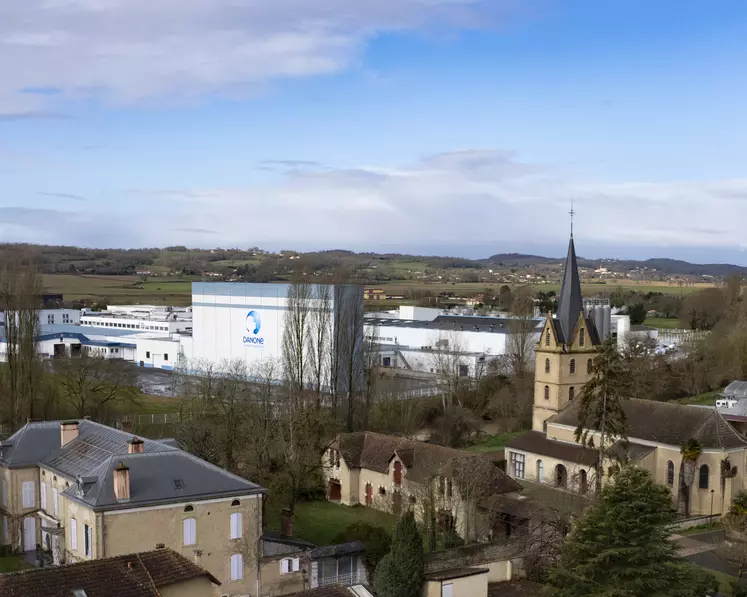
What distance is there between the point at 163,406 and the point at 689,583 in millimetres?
45615

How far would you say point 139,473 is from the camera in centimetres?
2842

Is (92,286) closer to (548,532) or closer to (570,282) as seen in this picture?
(570,282)

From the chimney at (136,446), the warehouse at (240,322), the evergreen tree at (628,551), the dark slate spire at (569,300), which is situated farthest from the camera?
the warehouse at (240,322)

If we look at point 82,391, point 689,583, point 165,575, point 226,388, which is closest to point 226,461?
point 226,388

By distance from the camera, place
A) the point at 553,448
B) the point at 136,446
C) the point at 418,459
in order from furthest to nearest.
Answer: the point at 553,448 < the point at 418,459 < the point at 136,446

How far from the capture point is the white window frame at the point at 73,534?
2860 cm

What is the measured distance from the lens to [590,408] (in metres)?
34.0

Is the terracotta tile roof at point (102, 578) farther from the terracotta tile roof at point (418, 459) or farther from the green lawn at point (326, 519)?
the terracotta tile roof at point (418, 459)

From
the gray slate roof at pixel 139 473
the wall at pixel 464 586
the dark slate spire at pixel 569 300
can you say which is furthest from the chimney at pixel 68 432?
the dark slate spire at pixel 569 300

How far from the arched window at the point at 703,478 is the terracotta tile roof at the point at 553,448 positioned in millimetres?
5101

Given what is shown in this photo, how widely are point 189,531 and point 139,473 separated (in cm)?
264

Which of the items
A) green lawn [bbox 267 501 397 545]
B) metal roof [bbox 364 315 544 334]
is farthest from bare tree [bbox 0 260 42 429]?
metal roof [bbox 364 315 544 334]

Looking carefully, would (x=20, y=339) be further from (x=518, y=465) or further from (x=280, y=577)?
(x=518, y=465)

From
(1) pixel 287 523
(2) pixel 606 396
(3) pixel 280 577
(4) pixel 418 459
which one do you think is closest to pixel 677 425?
(2) pixel 606 396
